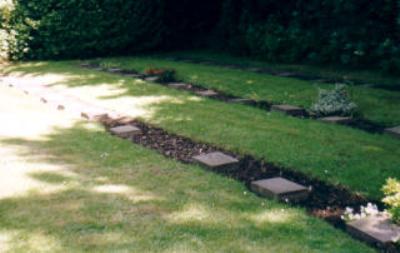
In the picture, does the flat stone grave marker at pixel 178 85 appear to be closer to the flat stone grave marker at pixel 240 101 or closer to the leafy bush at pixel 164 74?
the leafy bush at pixel 164 74

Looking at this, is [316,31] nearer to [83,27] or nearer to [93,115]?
[83,27]

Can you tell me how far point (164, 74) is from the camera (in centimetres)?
1205

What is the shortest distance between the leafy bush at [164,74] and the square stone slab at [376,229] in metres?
8.20

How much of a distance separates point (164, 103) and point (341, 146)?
3.72 m

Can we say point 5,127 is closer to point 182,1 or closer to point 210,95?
point 210,95

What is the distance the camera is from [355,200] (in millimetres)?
4734

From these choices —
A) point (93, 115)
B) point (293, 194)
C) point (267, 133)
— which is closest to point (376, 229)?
point (293, 194)

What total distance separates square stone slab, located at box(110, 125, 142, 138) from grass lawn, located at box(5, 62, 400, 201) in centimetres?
46

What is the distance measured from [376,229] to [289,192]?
0.99 meters

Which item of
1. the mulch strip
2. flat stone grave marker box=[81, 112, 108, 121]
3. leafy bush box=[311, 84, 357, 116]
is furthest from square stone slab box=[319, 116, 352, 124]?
flat stone grave marker box=[81, 112, 108, 121]

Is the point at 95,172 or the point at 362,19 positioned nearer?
the point at 95,172

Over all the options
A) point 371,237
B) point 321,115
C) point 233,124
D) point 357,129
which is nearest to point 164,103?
point 233,124

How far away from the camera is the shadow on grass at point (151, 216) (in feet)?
12.6

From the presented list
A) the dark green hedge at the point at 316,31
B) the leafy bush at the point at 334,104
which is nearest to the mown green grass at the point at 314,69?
the dark green hedge at the point at 316,31
